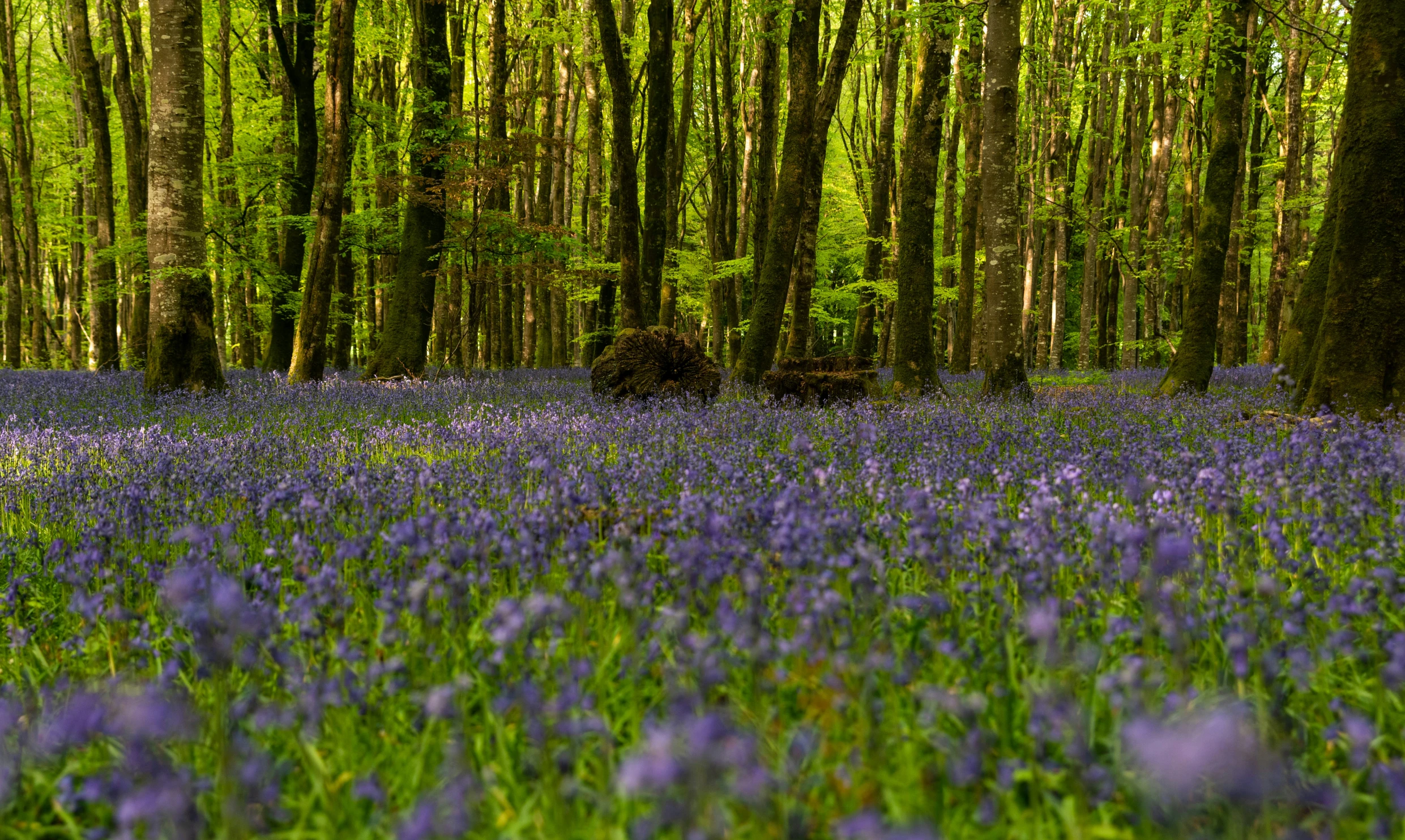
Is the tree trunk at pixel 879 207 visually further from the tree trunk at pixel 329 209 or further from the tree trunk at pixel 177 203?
the tree trunk at pixel 177 203

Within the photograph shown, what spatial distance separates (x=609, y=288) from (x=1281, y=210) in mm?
15224

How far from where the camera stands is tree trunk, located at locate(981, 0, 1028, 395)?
9953 millimetres

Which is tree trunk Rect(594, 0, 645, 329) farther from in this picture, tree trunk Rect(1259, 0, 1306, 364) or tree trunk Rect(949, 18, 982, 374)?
tree trunk Rect(1259, 0, 1306, 364)

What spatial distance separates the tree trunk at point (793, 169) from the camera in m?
11.4

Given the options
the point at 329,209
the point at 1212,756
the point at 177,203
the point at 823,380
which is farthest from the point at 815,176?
the point at 1212,756

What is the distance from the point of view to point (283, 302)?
18.2 meters

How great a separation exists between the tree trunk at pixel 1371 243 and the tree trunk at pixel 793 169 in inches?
247

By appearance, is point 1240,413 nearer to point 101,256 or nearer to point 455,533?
point 455,533

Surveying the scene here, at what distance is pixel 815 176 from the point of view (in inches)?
523

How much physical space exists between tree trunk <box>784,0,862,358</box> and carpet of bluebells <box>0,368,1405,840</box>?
8647 millimetres

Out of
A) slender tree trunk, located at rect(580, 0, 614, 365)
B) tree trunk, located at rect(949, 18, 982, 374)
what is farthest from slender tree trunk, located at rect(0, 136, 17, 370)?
tree trunk, located at rect(949, 18, 982, 374)

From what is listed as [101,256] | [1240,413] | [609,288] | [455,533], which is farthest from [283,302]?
[1240,413]

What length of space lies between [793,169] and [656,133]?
3.40 metres

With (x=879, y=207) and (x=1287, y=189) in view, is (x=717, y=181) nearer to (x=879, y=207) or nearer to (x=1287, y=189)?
(x=879, y=207)
